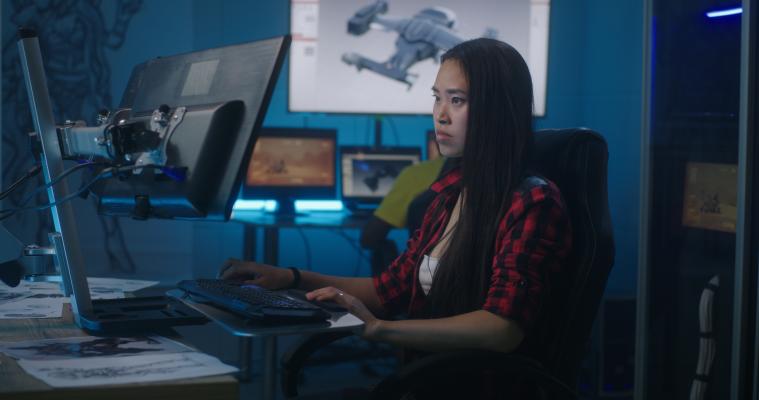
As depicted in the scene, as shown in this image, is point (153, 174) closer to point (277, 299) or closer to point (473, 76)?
point (277, 299)

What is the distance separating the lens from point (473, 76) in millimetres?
1514

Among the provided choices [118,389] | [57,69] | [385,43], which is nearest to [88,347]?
[118,389]

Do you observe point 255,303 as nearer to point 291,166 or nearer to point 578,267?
point 578,267

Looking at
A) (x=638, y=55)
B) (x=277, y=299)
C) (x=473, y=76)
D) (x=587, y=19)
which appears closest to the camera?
(x=277, y=299)

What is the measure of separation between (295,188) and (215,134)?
263 centimetres

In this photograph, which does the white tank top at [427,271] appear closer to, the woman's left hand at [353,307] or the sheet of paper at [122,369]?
the woman's left hand at [353,307]

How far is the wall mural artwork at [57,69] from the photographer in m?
4.00

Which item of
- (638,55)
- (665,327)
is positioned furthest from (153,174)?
(638,55)

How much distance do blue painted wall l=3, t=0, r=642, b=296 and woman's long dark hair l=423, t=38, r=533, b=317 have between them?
7.87ft

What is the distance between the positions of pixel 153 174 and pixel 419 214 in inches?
46.7

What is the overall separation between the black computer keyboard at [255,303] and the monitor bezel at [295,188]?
2.25 meters

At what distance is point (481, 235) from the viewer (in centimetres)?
152

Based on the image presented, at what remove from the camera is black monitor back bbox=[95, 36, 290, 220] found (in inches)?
43.5

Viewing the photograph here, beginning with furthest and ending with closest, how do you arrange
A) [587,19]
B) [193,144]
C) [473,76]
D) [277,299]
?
[587,19] → [473,76] → [277,299] → [193,144]
